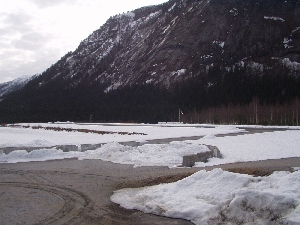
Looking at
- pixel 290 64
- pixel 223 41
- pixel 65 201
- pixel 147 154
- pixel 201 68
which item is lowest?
pixel 65 201

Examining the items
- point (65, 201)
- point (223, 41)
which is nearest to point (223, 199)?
point (65, 201)

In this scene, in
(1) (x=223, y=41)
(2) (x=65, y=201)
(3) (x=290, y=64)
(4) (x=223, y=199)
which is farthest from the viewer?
(1) (x=223, y=41)

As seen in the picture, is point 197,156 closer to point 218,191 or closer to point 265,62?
point 218,191

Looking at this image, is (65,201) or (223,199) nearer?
(223,199)

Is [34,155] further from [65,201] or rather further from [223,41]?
[223,41]

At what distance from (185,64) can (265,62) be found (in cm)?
3760

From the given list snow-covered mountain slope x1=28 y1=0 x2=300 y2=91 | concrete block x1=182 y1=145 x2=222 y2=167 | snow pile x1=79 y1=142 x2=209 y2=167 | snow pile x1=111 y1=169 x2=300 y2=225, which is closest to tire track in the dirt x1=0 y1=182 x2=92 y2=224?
snow pile x1=111 y1=169 x2=300 y2=225

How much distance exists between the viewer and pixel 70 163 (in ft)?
55.2

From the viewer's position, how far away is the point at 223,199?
765cm

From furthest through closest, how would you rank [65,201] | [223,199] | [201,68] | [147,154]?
[201,68]
[147,154]
[65,201]
[223,199]

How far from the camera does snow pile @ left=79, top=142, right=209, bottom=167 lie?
1675 centimetres

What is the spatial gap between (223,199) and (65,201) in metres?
4.20

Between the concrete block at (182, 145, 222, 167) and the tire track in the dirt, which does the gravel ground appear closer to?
the tire track in the dirt

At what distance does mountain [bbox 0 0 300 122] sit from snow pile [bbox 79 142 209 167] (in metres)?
83.8
